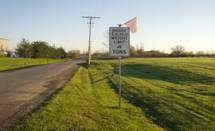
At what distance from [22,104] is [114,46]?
380cm

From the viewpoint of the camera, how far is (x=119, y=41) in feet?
33.5

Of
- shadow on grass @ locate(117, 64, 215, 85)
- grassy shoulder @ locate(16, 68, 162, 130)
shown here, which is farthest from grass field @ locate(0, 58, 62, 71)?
grassy shoulder @ locate(16, 68, 162, 130)

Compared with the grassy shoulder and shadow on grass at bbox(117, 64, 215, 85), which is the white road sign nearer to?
the grassy shoulder

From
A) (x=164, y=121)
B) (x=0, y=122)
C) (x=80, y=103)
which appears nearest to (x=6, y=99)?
(x=80, y=103)

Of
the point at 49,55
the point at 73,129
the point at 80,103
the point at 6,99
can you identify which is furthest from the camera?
the point at 49,55

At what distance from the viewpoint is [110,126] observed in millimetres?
7668

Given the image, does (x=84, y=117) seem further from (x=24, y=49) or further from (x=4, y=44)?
(x=4, y=44)

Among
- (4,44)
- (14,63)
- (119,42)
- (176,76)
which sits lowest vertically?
(176,76)

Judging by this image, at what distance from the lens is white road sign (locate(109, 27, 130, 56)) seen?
10156 mm

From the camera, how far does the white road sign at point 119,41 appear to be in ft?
33.3

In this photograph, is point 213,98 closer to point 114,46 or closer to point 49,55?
point 114,46

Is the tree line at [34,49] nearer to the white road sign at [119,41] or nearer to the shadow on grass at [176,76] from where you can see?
the shadow on grass at [176,76]

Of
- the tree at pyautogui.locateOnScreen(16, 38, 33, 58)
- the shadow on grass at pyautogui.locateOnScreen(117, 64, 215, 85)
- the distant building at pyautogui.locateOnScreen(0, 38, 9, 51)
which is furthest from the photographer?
the distant building at pyautogui.locateOnScreen(0, 38, 9, 51)

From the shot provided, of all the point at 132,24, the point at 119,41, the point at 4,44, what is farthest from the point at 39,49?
the point at 119,41
